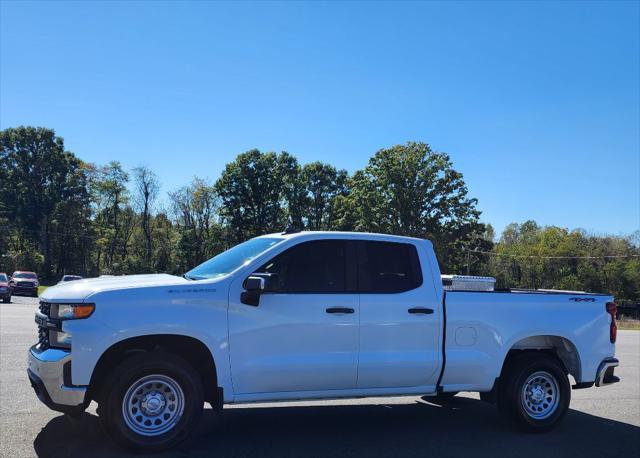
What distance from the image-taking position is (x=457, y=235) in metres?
51.2

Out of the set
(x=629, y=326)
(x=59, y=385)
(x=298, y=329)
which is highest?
(x=298, y=329)

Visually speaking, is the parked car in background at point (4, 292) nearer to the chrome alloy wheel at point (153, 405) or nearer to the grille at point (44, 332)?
the grille at point (44, 332)

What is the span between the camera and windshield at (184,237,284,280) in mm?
5594

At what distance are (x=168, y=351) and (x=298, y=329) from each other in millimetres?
1256

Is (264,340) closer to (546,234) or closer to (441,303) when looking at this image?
(441,303)

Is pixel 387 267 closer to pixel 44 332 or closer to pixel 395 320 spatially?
pixel 395 320

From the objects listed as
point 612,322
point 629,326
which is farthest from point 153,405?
point 629,326

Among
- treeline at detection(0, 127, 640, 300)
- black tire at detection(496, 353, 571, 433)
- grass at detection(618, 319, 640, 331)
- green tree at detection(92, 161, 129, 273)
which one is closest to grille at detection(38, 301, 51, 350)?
black tire at detection(496, 353, 571, 433)

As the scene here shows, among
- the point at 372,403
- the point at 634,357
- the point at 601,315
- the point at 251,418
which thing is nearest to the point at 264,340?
the point at 251,418

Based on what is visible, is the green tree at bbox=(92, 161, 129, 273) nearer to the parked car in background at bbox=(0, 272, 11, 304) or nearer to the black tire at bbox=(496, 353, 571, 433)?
the parked car in background at bbox=(0, 272, 11, 304)

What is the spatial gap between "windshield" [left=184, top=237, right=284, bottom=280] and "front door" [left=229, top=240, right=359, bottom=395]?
0.33 metres

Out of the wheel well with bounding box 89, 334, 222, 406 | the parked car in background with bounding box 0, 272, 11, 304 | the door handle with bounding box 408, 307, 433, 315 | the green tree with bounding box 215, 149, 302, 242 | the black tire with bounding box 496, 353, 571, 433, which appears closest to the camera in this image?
the wheel well with bounding box 89, 334, 222, 406

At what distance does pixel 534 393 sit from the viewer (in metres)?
6.36

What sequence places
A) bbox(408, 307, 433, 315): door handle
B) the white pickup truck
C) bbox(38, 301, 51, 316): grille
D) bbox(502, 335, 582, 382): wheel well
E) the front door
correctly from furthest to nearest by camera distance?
bbox(502, 335, 582, 382): wheel well → bbox(408, 307, 433, 315): door handle → the front door → bbox(38, 301, 51, 316): grille → the white pickup truck
